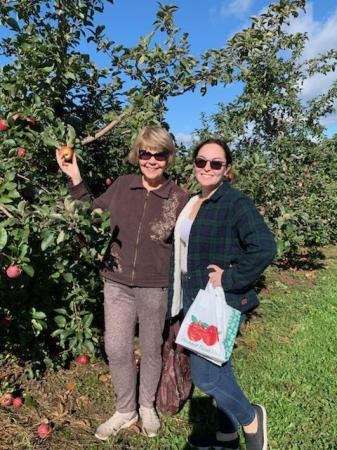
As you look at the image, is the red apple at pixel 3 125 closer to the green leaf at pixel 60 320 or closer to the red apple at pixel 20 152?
the red apple at pixel 20 152

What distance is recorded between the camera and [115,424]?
285cm

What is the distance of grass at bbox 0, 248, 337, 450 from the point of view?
9.25ft

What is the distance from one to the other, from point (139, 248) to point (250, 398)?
150 cm


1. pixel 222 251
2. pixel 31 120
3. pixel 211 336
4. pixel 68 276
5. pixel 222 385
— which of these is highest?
pixel 31 120

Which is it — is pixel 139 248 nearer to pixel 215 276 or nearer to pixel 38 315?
pixel 215 276

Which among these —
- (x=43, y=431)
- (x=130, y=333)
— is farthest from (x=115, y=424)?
(x=130, y=333)

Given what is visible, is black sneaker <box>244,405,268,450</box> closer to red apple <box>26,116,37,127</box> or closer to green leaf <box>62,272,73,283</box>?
green leaf <box>62,272,73,283</box>

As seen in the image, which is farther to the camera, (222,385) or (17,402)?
(17,402)

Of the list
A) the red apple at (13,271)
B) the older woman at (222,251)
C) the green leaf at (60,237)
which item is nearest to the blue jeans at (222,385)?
the older woman at (222,251)

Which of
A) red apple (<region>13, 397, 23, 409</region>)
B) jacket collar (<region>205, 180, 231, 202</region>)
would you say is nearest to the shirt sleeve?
jacket collar (<region>205, 180, 231, 202</region>)

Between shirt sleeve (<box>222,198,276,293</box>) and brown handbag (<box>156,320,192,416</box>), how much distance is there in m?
0.94

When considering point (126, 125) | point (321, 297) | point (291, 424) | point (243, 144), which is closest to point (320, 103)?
point (243, 144)

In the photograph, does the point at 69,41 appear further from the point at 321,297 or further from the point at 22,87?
the point at 321,297

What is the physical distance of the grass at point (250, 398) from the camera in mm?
2820
